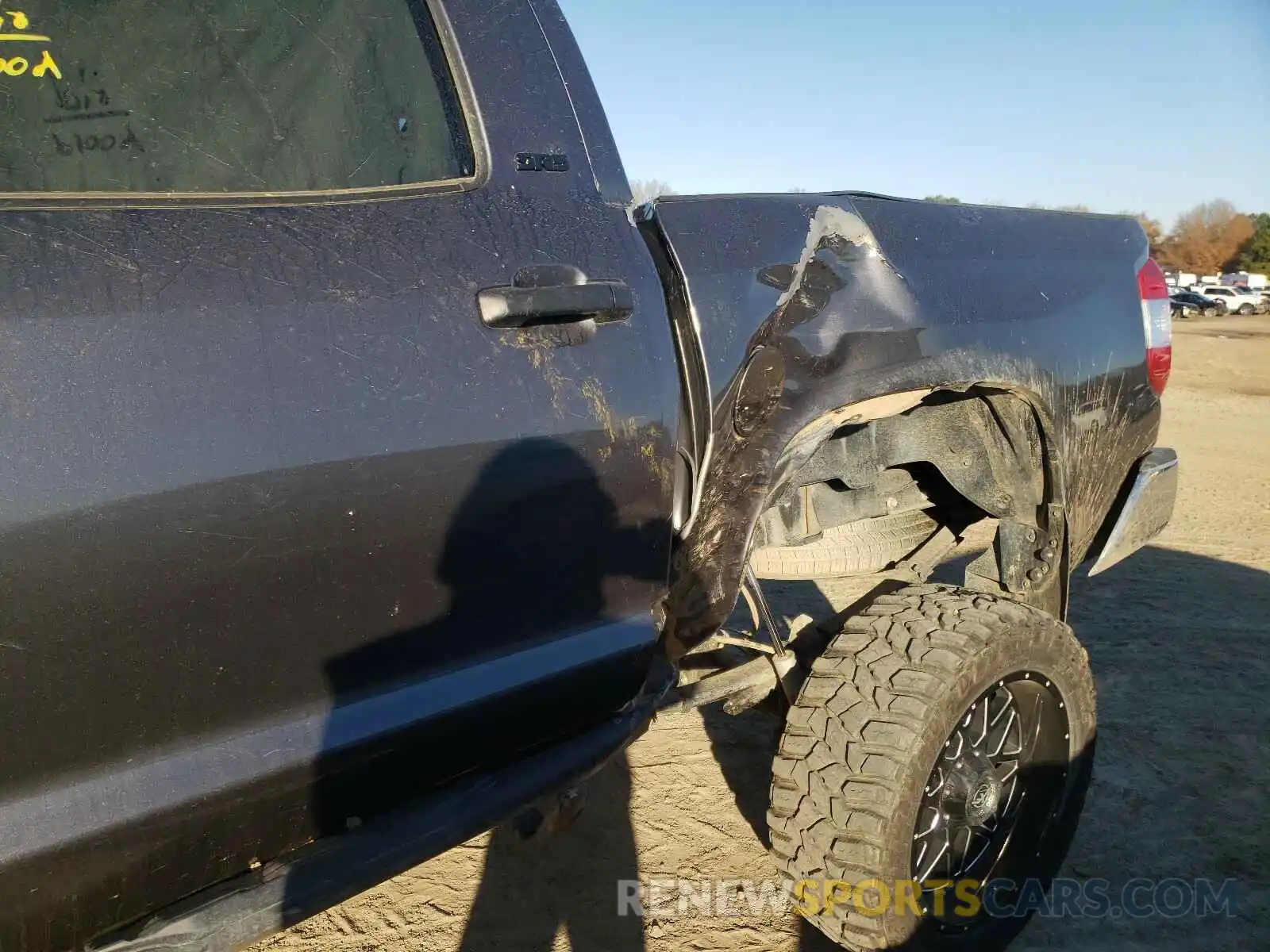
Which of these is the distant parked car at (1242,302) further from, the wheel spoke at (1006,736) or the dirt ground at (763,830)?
the wheel spoke at (1006,736)

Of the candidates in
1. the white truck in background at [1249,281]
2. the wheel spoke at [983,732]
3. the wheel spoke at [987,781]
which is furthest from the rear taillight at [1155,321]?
the white truck in background at [1249,281]

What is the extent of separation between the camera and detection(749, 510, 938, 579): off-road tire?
10.9 ft

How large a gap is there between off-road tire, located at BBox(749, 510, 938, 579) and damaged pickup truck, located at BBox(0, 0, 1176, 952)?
91 cm

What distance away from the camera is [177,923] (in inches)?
52.9

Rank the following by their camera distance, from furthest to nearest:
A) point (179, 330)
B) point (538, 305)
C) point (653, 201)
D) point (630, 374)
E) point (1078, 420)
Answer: point (1078, 420), point (653, 201), point (630, 374), point (538, 305), point (179, 330)

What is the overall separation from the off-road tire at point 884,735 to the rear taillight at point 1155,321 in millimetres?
941

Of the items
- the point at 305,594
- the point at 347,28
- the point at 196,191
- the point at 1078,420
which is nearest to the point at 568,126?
the point at 347,28

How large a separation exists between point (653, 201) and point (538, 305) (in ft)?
1.83

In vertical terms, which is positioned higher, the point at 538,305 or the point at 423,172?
the point at 423,172

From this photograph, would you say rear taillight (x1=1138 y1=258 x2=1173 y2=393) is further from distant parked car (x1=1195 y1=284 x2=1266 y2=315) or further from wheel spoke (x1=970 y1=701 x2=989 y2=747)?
distant parked car (x1=1195 y1=284 x2=1266 y2=315)

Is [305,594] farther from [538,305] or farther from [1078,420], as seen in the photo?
[1078,420]

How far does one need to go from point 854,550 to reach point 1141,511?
36.6 inches

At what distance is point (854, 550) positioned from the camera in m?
3.42

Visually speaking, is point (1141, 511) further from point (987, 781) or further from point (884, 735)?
point (884, 735)
